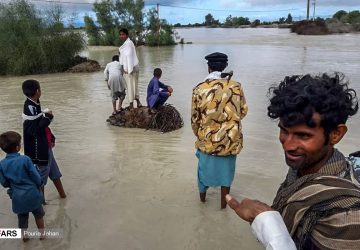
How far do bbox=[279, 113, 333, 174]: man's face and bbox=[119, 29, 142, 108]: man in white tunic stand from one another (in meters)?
7.13

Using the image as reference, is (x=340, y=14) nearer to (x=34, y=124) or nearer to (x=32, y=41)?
(x=32, y=41)

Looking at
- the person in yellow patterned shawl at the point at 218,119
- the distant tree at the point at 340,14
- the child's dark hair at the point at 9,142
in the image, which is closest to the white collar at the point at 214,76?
the person in yellow patterned shawl at the point at 218,119

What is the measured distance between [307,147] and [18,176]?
2.75 meters

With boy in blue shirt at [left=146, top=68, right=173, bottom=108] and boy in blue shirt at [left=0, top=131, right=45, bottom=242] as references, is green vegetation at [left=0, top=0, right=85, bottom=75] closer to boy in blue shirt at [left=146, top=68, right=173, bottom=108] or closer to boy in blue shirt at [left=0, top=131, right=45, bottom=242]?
boy in blue shirt at [left=146, top=68, right=173, bottom=108]

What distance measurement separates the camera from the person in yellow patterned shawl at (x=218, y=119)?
3.86 metres

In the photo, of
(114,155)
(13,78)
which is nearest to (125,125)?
(114,155)

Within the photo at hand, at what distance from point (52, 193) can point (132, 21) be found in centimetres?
4442

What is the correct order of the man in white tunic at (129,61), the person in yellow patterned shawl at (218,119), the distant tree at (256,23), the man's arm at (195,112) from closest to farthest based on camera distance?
the person in yellow patterned shawl at (218,119) → the man's arm at (195,112) → the man in white tunic at (129,61) → the distant tree at (256,23)

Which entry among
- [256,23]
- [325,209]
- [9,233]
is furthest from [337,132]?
[256,23]

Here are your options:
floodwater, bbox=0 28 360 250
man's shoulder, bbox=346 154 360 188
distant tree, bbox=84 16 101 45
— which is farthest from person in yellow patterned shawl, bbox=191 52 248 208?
distant tree, bbox=84 16 101 45

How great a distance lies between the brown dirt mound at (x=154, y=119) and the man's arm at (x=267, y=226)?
6.27m

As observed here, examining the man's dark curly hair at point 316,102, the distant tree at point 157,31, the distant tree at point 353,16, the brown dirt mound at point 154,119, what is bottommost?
the brown dirt mound at point 154,119

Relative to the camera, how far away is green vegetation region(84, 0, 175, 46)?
45469 mm

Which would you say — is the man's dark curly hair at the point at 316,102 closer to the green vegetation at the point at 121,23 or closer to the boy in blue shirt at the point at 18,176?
the boy in blue shirt at the point at 18,176
